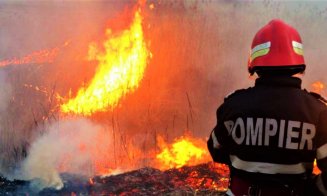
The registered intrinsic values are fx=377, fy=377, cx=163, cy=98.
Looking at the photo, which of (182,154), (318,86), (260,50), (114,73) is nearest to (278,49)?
(260,50)

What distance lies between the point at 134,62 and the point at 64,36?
7.06m

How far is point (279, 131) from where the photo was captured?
2.54 meters

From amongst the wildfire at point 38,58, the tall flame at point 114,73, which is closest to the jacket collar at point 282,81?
the tall flame at point 114,73

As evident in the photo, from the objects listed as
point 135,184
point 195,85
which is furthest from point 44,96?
point 135,184

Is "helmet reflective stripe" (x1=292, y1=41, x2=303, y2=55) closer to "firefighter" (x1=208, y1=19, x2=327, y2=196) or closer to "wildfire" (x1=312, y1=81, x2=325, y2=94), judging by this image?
"firefighter" (x1=208, y1=19, x2=327, y2=196)

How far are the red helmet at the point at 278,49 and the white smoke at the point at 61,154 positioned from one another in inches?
199

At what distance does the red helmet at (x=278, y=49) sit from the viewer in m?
2.72

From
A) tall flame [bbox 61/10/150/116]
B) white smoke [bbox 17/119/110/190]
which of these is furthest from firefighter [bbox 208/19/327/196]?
tall flame [bbox 61/10/150/116]

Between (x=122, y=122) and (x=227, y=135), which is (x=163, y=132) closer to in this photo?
(x=122, y=122)

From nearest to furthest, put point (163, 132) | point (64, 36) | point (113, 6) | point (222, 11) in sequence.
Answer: point (163, 132) → point (222, 11) → point (64, 36) → point (113, 6)

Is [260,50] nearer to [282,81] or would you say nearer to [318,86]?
[282,81]

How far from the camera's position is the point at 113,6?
2153cm

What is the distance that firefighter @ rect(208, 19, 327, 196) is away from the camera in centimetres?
253

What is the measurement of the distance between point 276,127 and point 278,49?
0.59 meters
